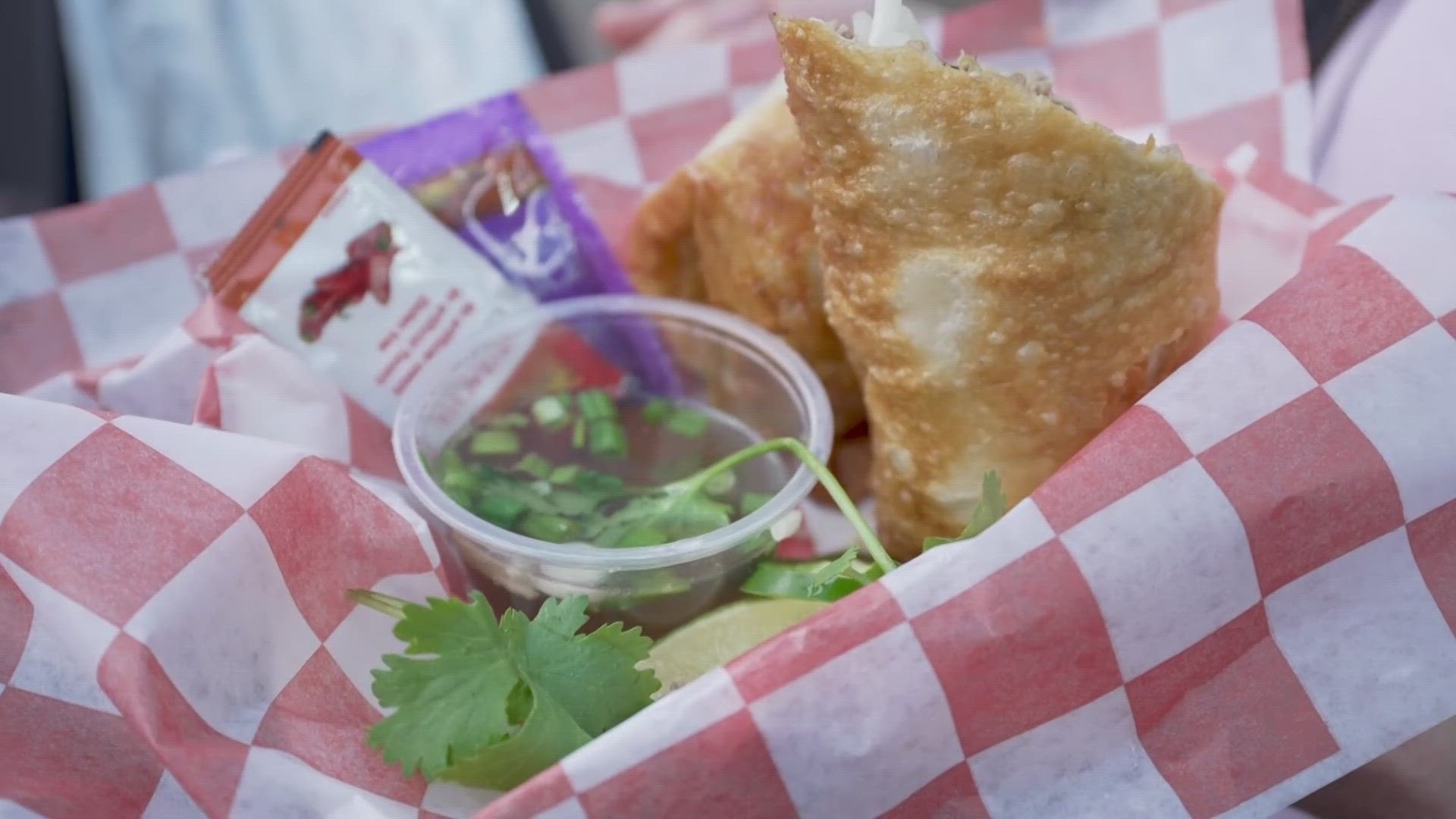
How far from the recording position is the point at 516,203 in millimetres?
1812

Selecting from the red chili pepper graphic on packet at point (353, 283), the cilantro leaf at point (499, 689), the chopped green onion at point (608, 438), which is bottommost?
the chopped green onion at point (608, 438)

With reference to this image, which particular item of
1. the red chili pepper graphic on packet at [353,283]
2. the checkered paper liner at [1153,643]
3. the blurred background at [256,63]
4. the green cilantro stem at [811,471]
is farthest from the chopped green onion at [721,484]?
the blurred background at [256,63]

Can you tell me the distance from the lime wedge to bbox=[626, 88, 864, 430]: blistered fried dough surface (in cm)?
50

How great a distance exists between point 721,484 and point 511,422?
0.32 metres

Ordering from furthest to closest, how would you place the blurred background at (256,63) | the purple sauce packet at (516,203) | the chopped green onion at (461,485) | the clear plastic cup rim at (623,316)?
the blurred background at (256,63)
the purple sauce packet at (516,203)
the chopped green onion at (461,485)
the clear plastic cup rim at (623,316)

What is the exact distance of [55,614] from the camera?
1.01m

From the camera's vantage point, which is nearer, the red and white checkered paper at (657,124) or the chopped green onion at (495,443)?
the chopped green onion at (495,443)

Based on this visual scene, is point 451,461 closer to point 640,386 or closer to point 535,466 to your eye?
point 535,466

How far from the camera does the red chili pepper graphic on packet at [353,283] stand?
5.25 feet

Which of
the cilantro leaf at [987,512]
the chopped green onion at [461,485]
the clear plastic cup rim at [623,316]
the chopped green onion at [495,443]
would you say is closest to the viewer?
the cilantro leaf at [987,512]

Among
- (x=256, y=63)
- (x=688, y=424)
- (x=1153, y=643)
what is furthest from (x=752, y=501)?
(x=256, y=63)

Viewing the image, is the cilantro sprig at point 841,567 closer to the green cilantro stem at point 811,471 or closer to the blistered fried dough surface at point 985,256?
the green cilantro stem at point 811,471

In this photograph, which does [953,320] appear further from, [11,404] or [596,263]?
[11,404]

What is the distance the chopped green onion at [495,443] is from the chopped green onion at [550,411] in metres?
0.05
